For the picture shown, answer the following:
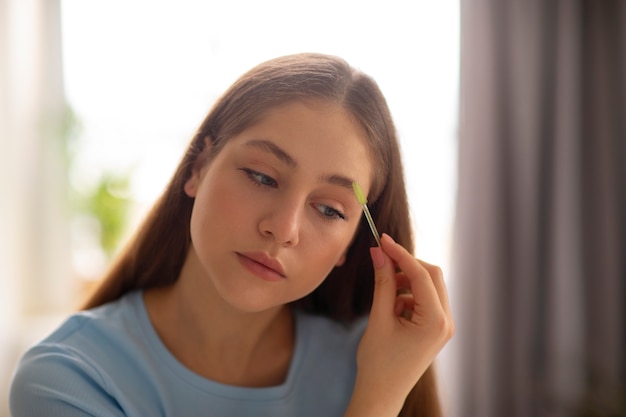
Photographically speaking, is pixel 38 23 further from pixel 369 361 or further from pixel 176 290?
pixel 369 361

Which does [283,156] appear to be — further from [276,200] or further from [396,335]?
[396,335]

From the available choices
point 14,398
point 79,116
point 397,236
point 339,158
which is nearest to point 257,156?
point 339,158

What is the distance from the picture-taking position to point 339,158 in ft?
3.50

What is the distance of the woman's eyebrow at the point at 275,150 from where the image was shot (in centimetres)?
104

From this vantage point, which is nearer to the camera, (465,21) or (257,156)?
(257,156)

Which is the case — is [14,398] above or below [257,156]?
below

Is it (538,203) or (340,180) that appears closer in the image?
(340,180)

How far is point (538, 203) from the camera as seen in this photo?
2.67 meters

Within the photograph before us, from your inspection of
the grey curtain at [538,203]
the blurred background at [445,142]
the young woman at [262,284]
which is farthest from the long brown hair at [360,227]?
the grey curtain at [538,203]

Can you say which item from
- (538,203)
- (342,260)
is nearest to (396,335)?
(342,260)

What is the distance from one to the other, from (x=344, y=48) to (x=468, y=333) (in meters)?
1.34

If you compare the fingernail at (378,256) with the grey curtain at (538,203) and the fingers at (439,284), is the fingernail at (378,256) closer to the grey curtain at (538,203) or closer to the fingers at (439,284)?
the fingers at (439,284)

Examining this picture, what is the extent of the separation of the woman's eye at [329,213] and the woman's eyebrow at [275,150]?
0.10 meters

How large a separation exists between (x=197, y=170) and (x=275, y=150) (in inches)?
8.4
